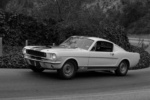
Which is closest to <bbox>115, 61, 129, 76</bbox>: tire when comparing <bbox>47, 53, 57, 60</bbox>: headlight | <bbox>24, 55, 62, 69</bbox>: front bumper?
<bbox>24, 55, 62, 69</bbox>: front bumper

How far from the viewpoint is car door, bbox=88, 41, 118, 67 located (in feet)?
36.3

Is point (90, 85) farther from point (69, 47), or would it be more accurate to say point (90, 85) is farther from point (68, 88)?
point (69, 47)

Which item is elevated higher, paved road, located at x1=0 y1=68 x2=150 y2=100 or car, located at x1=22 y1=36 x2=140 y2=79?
car, located at x1=22 y1=36 x2=140 y2=79

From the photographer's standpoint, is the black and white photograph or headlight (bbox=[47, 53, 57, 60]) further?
headlight (bbox=[47, 53, 57, 60])

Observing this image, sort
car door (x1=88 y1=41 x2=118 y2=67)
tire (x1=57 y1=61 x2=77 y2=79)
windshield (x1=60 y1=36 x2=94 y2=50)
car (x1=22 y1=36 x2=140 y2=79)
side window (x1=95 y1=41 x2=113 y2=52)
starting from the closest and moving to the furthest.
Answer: car (x1=22 y1=36 x2=140 y2=79) → tire (x1=57 y1=61 x2=77 y2=79) → car door (x1=88 y1=41 x2=118 y2=67) → windshield (x1=60 y1=36 x2=94 y2=50) → side window (x1=95 y1=41 x2=113 y2=52)

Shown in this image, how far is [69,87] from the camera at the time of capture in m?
9.18

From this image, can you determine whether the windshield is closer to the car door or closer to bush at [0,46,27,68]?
the car door

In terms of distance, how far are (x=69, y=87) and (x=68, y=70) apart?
129cm

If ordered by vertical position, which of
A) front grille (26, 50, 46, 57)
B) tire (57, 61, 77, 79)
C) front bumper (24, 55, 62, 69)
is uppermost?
front grille (26, 50, 46, 57)

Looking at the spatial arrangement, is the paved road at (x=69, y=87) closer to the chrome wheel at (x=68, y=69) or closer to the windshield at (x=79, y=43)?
the chrome wheel at (x=68, y=69)

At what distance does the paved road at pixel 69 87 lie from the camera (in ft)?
25.8

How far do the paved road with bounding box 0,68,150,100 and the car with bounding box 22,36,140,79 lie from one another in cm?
42

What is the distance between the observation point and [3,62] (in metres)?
12.9

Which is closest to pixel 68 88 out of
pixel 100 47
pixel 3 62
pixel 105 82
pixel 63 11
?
pixel 105 82
